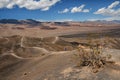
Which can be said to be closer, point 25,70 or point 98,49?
point 98,49

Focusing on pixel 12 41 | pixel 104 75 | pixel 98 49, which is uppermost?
pixel 98 49

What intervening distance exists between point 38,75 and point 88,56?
2957 millimetres

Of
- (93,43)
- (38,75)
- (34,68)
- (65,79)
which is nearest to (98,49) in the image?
(93,43)

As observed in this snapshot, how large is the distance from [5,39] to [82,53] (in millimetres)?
47878

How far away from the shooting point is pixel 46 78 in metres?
11.9

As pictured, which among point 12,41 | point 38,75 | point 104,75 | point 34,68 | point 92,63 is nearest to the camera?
point 104,75

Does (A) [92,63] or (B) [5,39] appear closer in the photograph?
(A) [92,63]

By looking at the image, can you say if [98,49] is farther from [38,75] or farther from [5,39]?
[5,39]

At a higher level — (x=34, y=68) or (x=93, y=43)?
(x=93, y=43)

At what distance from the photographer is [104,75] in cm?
1044

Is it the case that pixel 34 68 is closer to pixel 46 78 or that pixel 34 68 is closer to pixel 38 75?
pixel 38 75

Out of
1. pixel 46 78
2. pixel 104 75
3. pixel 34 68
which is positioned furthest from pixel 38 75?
pixel 104 75

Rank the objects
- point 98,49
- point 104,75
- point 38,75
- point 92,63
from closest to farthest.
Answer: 1. point 104,75
2. point 92,63
3. point 98,49
4. point 38,75

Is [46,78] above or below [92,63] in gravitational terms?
below
